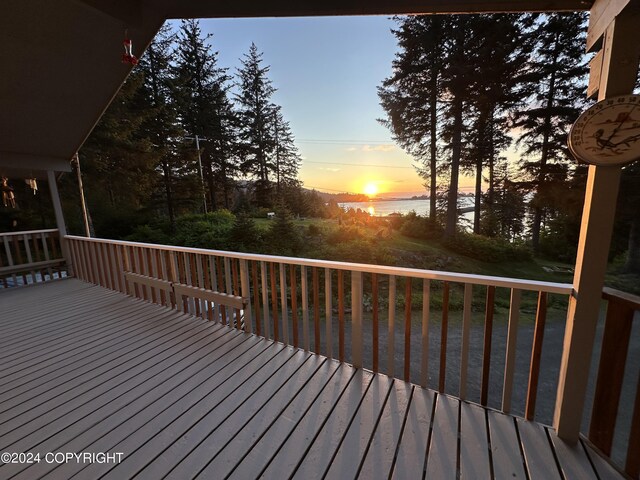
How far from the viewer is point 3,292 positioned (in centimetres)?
475

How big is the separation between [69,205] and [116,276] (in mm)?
8815

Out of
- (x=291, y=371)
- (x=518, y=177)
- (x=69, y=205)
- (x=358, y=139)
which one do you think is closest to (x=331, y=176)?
(x=358, y=139)

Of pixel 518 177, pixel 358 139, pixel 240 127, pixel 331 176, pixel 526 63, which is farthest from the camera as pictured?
pixel 331 176

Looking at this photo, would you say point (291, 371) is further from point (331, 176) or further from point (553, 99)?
point (331, 176)

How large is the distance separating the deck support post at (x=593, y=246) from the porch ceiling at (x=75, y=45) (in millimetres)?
420

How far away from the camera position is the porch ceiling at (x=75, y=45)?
186 centimetres

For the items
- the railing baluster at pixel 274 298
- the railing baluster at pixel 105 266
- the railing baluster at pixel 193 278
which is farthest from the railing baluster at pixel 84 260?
the railing baluster at pixel 274 298

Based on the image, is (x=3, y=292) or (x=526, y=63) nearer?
(x=3, y=292)

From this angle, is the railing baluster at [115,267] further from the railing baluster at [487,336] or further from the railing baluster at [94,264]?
the railing baluster at [487,336]

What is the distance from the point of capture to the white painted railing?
1833mm

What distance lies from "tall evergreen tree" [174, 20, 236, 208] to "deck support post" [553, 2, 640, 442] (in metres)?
15.3

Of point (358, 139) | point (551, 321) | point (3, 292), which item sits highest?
point (358, 139)

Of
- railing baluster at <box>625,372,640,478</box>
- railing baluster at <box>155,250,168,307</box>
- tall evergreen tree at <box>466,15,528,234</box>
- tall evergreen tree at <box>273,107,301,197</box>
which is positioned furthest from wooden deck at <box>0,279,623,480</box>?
tall evergreen tree at <box>273,107,301,197</box>

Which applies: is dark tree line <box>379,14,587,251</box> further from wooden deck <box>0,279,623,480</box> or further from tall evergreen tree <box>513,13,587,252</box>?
wooden deck <box>0,279,623,480</box>
